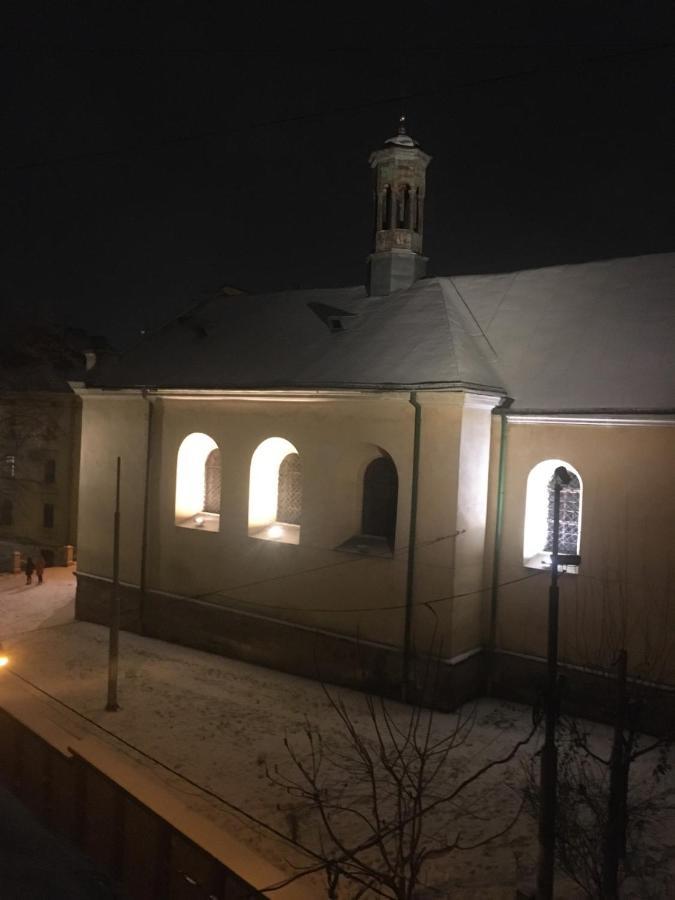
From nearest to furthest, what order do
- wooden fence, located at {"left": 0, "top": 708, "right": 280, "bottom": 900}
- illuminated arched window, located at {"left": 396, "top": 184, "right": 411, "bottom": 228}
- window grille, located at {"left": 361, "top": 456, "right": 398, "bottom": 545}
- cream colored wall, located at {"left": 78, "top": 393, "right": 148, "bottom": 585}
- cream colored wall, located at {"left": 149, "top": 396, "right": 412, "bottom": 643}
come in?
wooden fence, located at {"left": 0, "top": 708, "right": 280, "bottom": 900}, cream colored wall, located at {"left": 149, "top": 396, "right": 412, "bottom": 643}, window grille, located at {"left": 361, "top": 456, "right": 398, "bottom": 545}, illuminated arched window, located at {"left": 396, "top": 184, "right": 411, "bottom": 228}, cream colored wall, located at {"left": 78, "top": 393, "right": 148, "bottom": 585}

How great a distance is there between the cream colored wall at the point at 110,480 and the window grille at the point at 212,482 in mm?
1776

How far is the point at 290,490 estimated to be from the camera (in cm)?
1917

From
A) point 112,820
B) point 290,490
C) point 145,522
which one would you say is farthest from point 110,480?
point 112,820

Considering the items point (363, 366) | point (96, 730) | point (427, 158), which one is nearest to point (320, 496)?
point (363, 366)

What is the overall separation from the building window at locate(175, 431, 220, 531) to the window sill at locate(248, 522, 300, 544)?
4.69 ft

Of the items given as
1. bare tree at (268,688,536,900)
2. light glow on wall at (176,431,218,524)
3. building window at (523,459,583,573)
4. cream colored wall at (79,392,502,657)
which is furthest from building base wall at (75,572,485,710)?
building window at (523,459,583,573)

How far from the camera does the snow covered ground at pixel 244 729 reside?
34.2 feet

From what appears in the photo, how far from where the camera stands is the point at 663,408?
46.2 ft

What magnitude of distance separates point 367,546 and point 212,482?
6039mm

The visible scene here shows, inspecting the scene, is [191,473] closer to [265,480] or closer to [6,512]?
[265,480]

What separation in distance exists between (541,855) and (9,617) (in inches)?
754

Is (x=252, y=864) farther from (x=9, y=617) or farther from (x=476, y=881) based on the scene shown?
(x=9, y=617)

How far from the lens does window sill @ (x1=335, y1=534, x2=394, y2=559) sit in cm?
1633

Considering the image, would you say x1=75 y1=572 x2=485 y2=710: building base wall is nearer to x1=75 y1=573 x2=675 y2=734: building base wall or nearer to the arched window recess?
x1=75 y1=573 x2=675 y2=734: building base wall
